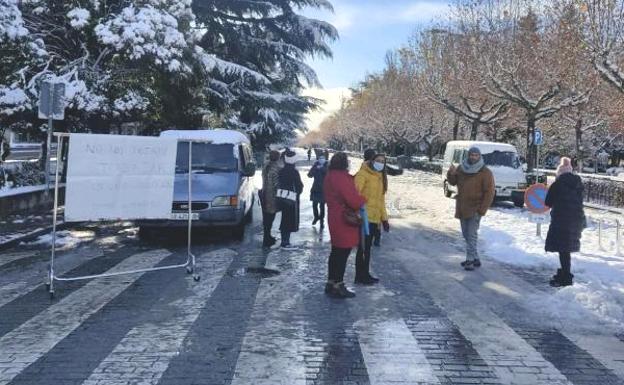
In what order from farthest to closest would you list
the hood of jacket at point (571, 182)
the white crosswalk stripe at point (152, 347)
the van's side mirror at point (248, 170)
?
the van's side mirror at point (248, 170), the hood of jacket at point (571, 182), the white crosswalk stripe at point (152, 347)

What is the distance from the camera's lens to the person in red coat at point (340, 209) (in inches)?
256

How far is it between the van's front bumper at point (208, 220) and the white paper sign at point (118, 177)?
2.48 m

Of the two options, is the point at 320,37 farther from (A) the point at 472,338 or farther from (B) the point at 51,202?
(A) the point at 472,338

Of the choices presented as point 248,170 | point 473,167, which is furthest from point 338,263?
point 248,170

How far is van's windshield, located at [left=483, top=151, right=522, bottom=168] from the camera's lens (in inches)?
790

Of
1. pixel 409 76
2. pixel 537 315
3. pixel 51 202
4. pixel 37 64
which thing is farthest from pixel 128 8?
pixel 409 76

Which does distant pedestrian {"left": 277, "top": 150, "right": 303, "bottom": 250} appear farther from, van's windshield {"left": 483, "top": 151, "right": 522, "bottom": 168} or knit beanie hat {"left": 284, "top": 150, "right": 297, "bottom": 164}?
van's windshield {"left": 483, "top": 151, "right": 522, "bottom": 168}

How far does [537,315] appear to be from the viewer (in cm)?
612

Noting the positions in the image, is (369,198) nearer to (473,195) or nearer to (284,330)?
(473,195)

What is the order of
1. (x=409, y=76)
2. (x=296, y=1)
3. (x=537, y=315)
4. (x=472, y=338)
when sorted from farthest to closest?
(x=409, y=76) → (x=296, y=1) → (x=537, y=315) → (x=472, y=338)

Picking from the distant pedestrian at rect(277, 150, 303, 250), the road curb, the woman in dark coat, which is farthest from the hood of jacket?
the road curb

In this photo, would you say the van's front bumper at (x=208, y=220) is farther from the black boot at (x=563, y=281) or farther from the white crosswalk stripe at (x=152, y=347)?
the black boot at (x=563, y=281)

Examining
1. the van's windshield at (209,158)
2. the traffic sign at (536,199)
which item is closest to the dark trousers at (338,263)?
the van's windshield at (209,158)

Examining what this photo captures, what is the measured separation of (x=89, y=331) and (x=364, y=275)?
353 cm
